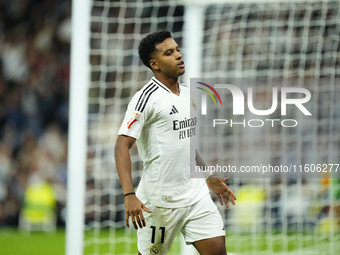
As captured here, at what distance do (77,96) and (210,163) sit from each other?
300 cm

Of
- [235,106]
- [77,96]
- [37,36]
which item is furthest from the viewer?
[37,36]

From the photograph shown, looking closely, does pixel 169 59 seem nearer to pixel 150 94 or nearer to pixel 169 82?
pixel 169 82

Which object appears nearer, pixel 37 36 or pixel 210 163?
pixel 210 163

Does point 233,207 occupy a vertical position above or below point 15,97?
below

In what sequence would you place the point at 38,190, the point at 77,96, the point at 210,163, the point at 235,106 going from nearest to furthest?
the point at 77,96
the point at 235,106
the point at 210,163
the point at 38,190

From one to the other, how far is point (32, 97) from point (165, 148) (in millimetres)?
6771

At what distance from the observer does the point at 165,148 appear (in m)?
3.18

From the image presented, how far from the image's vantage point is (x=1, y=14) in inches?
402

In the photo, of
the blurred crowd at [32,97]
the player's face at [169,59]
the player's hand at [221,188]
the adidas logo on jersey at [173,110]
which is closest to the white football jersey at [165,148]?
the adidas logo on jersey at [173,110]

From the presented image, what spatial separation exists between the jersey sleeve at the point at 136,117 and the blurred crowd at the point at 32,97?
545 cm

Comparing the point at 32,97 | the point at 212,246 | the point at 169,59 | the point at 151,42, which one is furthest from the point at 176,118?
the point at 32,97

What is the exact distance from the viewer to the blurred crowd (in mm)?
8367

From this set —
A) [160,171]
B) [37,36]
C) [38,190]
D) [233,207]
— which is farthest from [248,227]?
[37,36]

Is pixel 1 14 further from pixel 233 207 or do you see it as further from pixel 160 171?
pixel 160 171
